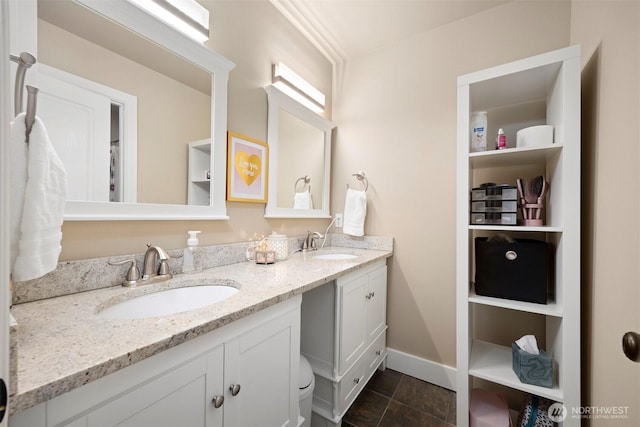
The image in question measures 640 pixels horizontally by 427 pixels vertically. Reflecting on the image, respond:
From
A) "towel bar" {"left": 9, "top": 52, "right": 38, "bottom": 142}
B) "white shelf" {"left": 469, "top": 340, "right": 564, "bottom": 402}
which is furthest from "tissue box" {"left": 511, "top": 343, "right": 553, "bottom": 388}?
"towel bar" {"left": 9, "top": 52, "right": 38, "bottom": 142}

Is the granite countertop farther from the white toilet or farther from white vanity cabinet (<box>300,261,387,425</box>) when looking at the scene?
the white toilet

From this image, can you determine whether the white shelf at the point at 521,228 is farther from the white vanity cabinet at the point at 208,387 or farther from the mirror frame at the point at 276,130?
the mirror frame at the point at 276,130

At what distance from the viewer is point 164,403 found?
617 mm

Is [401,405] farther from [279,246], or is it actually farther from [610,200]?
[610,200]

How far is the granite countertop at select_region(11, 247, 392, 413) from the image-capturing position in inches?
17.5

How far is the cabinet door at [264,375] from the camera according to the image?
0.78m

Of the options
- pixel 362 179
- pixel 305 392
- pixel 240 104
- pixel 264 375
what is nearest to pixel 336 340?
pixel 305 392

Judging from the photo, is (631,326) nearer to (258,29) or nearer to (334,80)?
(258,29)

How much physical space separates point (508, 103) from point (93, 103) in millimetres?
2023

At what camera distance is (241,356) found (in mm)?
803

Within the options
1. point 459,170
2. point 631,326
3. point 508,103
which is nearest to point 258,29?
point 459,170

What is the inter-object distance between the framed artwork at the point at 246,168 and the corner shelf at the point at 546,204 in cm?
109

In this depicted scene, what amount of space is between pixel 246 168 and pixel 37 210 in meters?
1.02

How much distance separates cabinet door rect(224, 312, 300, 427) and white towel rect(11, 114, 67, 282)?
0.47 m
